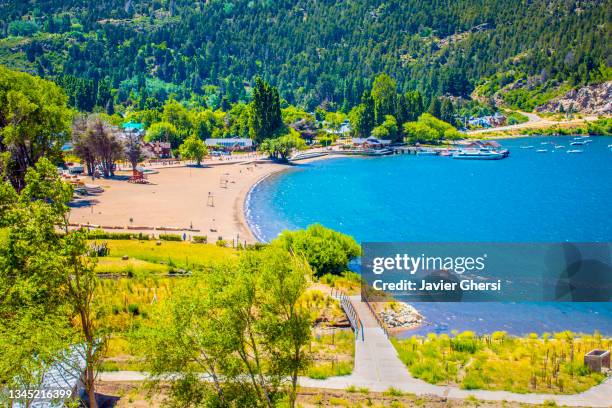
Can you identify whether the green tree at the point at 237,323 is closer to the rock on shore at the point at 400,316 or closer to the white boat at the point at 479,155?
the rock on shore at the point at 400,316

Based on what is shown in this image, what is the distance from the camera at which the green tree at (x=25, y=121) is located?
64.9 meters

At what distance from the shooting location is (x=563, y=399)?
2816cm

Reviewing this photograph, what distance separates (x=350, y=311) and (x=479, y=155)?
5311 inches

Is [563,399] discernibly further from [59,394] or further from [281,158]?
[281,158]

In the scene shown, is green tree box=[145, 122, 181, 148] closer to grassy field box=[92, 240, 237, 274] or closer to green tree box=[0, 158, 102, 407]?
grassy field box=[92, 240, 237, 274]

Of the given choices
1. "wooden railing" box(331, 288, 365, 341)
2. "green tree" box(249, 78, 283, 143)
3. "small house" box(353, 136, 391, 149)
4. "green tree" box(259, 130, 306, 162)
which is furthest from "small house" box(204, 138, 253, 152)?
"wooden railing" box(331, 288, 365, 341)

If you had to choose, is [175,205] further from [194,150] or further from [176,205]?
[194,150]

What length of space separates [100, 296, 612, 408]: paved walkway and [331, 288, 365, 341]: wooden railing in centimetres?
306

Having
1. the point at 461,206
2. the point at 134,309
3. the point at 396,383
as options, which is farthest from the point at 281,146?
the point at 396,383

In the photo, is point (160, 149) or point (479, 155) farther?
point (479, 155)

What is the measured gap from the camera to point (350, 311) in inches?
1588

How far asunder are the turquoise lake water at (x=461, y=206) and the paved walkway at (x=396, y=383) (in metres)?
12.1

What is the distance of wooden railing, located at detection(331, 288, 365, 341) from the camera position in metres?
37.3

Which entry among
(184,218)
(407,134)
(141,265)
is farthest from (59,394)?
(407,134)
